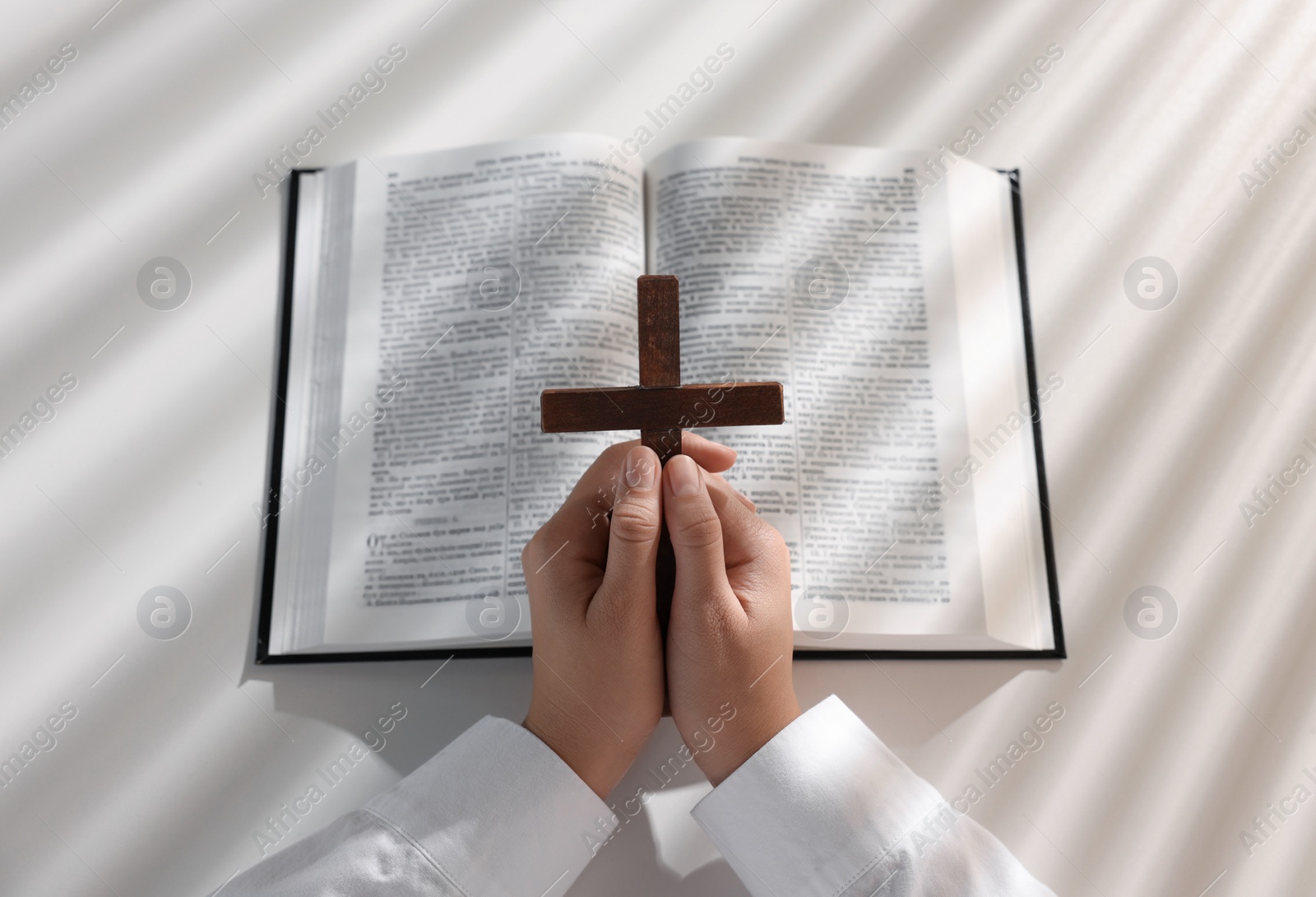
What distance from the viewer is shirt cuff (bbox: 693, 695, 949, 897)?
0.53 meters

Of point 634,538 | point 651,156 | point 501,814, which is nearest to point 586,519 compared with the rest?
point 634,538

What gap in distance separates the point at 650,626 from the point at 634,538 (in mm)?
87

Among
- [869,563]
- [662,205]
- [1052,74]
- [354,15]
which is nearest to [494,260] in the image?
[662,205]

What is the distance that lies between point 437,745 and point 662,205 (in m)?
0.55

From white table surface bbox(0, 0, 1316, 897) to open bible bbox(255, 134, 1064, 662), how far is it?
4 cm

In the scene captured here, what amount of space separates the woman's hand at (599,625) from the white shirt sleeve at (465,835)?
27 mm

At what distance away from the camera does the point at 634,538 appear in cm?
56

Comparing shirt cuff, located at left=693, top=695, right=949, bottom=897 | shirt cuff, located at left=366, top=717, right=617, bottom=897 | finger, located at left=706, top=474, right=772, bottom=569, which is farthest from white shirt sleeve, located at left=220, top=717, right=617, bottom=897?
finger, located at left=706, top=474, right=772, bottom=569

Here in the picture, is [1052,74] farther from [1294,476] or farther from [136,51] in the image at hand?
[136,51]

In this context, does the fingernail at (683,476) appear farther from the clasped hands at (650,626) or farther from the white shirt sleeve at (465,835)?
the white shirt sleeve at (465,835)

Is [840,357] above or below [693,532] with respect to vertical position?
above

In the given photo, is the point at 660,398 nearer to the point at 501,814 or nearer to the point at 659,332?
the point at 659,332

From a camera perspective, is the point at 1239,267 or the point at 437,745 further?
the point at 1239,267

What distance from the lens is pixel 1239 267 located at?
2.67 ft
